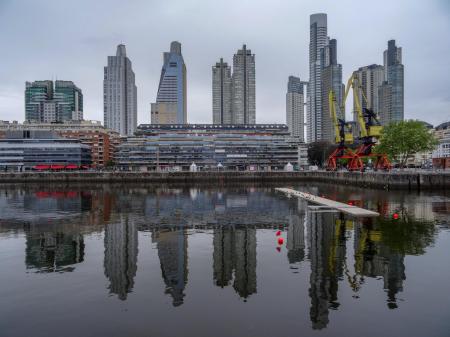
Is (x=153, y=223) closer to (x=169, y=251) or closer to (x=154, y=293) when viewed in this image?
(x=169, y=251)

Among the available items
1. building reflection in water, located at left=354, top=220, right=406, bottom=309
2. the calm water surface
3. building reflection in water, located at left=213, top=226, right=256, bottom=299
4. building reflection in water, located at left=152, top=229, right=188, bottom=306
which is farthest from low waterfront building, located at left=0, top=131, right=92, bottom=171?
building reflection in water, located at left=354, top=220, right=406, bottom=309

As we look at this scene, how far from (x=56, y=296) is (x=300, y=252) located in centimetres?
1570

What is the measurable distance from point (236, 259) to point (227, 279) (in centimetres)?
405

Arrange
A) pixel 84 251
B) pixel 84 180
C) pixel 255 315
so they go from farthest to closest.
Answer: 1. pixel 84 180
2. pixel 84 251
3. pixel 255 315

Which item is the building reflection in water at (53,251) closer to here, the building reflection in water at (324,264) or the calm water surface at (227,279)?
the calm water surface at (227,279)

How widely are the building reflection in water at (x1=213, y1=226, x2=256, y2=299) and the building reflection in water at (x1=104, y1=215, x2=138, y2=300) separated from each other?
4.88 meters

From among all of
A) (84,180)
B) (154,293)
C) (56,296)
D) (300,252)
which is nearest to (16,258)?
(56,296)

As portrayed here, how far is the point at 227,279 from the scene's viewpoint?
21.0 m

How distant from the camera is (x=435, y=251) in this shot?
2631 centimetres

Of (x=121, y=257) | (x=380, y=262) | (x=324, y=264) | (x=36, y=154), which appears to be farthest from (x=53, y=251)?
(x=36, y=154)

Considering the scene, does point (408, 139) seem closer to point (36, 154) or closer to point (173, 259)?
point (173, 259)

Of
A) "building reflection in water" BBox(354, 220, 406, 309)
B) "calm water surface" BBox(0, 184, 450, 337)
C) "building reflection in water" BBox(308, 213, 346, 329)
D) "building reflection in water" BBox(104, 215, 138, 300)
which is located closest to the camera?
"calm water surface" BBox(0, 184, 450, 337)

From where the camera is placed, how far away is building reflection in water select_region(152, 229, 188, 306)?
19359 millimetres

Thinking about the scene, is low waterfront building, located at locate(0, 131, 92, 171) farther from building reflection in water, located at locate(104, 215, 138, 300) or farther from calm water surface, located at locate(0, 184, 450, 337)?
building reflection in water, located at locate(104, 215, 138, 300)
